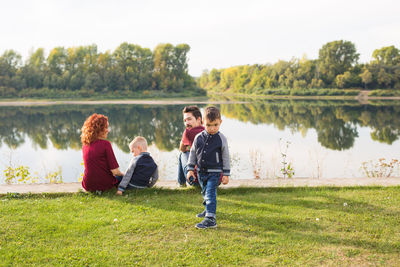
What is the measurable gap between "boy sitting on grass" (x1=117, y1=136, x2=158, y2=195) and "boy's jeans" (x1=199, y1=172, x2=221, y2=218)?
134 cm

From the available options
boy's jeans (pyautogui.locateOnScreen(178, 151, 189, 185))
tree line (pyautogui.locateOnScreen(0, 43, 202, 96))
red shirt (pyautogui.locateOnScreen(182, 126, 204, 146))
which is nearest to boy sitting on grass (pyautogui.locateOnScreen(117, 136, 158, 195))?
boy's jeans (pyautogui.locateOnScreen(178, 151, 189, 185))

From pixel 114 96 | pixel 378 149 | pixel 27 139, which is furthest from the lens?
pixel 114 96

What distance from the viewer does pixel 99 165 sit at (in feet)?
18.3

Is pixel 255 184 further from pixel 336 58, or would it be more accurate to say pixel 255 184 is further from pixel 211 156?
pixel 336 58

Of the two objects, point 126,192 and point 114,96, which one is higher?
point 114,96

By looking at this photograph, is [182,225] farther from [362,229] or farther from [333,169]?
[333,169]

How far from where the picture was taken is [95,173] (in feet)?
18.4

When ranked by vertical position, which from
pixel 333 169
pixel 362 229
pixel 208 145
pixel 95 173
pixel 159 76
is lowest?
pixel 333 169

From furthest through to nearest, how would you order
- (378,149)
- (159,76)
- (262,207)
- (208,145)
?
(159,76)
(378,149)
(262,207)
(208,145)

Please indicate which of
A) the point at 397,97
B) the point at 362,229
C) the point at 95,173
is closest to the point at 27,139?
the point at 95,173

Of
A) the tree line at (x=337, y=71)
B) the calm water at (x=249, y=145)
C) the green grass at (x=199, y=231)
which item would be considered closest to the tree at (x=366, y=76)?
the tree line at (x=337, y=71)

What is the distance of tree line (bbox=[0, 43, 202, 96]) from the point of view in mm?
65875

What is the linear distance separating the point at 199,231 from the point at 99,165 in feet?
7.51

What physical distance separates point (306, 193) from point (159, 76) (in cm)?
7116
